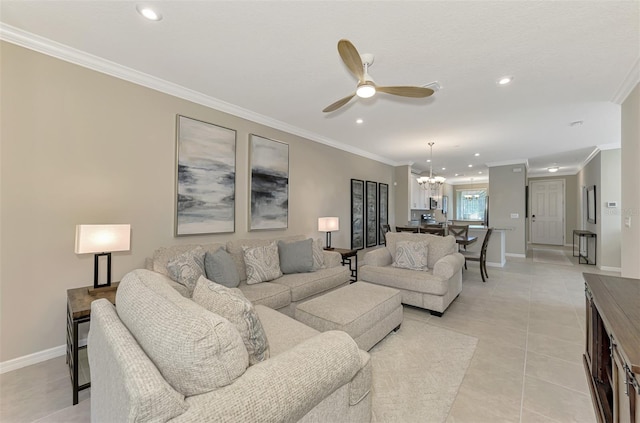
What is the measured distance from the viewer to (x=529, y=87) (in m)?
2.89

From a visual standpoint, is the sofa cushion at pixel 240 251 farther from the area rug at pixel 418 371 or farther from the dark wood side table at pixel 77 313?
the area rug at pixel 418 371

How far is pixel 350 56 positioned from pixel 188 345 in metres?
1.96

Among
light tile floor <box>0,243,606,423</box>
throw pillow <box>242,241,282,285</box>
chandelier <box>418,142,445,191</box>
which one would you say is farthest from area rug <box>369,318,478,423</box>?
chandelier <box>418,142,445,191</box>

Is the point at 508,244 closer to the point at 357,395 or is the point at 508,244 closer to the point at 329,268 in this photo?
the point at 329,268

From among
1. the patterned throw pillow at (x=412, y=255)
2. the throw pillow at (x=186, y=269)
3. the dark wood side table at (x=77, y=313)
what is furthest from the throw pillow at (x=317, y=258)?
the dark wood side table at (x=77, y=313)

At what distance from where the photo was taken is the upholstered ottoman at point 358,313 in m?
2.15

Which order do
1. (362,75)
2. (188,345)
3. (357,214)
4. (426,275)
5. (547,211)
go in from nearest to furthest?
(188,345) → (362,75) → (426,275) → (357,214) → (547,211)

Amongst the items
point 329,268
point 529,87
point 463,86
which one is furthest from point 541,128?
point 329,268

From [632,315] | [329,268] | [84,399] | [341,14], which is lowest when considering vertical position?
[84,399]

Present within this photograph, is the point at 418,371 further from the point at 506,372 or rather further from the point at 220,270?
the point at 220,270

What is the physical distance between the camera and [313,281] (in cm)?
311

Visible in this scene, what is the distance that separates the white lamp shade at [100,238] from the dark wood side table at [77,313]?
35 centimetres

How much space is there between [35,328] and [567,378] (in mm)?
4320

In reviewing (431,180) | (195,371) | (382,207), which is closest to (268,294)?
(195,371)
